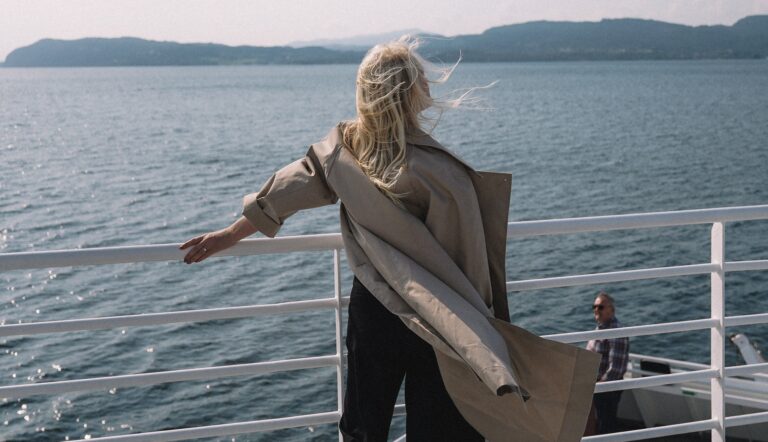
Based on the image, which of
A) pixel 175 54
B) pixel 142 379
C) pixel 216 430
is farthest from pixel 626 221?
pixel 175 54

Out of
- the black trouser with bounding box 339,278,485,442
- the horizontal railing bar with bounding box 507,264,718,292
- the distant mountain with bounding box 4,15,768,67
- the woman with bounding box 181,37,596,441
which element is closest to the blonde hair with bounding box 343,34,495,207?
the woman with bounding box 181,37,596,441

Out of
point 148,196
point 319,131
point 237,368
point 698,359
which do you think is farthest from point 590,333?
point 319,131

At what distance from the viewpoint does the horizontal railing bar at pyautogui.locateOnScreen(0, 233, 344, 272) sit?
2568 millimetres

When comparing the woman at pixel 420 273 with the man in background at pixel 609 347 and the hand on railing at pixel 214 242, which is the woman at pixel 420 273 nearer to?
the hand on railing at pixel 214 242

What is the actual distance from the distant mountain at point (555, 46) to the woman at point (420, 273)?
177 meters

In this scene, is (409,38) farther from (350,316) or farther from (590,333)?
(590,333)

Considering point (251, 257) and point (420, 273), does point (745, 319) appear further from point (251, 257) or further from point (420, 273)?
point (251, 257)

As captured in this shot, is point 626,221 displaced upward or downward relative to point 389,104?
downward

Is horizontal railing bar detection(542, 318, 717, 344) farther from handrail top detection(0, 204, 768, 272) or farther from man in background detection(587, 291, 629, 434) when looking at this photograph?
man in background detection(587, 291, 629, 434)

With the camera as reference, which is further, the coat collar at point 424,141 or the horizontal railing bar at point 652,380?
the horizontal railing bar at point 652,380

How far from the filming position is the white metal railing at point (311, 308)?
262cm

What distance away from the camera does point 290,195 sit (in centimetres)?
251

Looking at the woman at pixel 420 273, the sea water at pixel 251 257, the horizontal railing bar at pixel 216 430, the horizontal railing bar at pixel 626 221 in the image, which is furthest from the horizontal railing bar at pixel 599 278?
the horizontal railing bar at pixel 216 430

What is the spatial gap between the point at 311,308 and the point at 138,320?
0.53 metres
